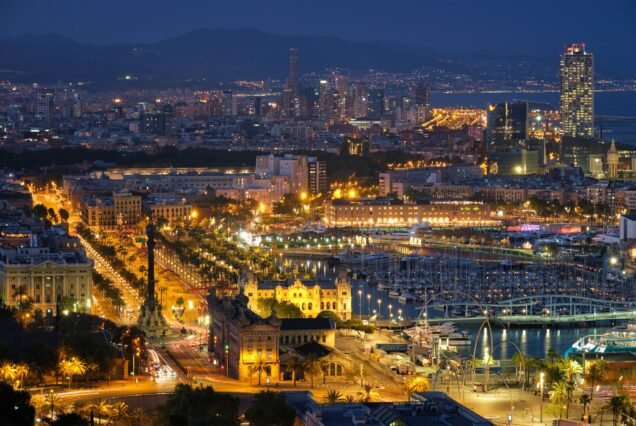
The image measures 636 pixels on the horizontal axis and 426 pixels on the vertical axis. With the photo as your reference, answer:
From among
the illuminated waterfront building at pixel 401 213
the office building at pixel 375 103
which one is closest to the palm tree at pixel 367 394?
the illuminated waterfront building at pixel 401 213

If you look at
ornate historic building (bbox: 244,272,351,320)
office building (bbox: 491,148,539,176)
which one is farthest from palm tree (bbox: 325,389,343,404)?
office building (bbox: 491,148,539,176)

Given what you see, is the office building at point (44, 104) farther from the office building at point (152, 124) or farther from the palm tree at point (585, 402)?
the palm tree at point (585, 402)

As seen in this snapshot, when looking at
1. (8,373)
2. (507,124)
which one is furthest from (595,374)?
(507,124)

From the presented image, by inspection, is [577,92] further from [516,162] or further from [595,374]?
[595,374]

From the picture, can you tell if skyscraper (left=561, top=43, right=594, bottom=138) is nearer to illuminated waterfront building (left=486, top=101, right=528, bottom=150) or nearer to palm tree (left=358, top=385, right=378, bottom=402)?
illuminated waterfront building (left=486, top=101, right=528, bottom=150)

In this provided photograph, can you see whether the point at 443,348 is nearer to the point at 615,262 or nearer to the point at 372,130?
the point at 615,262

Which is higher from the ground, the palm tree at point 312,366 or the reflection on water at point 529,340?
the palm tree at point 312,366
